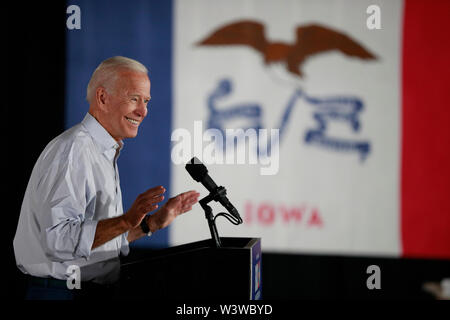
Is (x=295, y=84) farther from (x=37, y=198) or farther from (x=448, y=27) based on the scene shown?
(x=37, y=198)

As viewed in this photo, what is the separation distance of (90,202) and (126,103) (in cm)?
33

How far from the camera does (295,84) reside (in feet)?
9.60

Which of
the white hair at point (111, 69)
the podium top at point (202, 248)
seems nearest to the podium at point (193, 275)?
the podium top at point (202, 248)

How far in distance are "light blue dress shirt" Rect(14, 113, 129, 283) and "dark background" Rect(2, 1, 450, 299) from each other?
1.68 m

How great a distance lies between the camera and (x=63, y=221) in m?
1.18

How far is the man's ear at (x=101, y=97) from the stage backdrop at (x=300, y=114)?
146 centimetres

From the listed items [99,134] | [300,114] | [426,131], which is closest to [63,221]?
[99,134]

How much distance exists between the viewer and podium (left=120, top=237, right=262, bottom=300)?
107 centimetres

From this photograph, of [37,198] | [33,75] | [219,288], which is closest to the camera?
[219,288]


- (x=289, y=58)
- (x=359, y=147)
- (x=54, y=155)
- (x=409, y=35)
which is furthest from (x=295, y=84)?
(x=54, y=155)

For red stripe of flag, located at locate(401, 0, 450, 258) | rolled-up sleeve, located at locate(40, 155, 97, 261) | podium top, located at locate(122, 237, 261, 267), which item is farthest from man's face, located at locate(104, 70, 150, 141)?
red stripe of flag, located at locate(401, 0, 450, 258)

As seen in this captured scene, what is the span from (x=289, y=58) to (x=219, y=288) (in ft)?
7.01

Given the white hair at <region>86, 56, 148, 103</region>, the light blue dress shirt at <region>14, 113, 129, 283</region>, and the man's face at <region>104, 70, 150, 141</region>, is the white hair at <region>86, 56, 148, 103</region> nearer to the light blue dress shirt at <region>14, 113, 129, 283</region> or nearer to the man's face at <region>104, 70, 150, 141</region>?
the man's face at <region>104, 70, 150, 141</region>

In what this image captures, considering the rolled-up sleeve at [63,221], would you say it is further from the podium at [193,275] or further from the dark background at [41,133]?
the dark background at [41,133]
